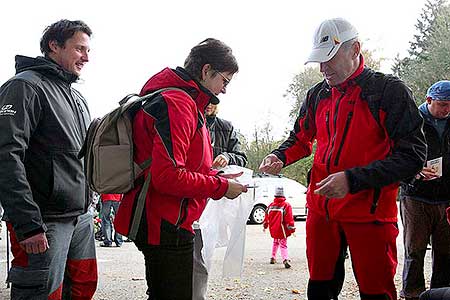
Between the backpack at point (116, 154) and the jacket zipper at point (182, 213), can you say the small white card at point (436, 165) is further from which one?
the backpack at point (116, 154)

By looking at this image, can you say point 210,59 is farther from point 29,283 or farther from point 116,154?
point 29,283

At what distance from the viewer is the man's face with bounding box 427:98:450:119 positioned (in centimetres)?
503

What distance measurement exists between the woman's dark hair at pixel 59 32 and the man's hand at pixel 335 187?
72.1 inches

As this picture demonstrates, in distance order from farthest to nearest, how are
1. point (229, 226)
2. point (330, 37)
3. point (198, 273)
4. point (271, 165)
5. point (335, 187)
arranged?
point (198, 273)
point (229, 226)
point (271, 165)
point (330, 37)
point (335, 187)

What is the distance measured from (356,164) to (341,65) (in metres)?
0.54

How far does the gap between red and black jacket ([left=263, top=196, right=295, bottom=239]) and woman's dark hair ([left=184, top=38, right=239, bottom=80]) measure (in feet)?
19.5

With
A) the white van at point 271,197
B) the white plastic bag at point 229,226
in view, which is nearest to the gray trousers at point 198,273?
the white plastic bag at point 229,226

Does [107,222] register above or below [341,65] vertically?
below

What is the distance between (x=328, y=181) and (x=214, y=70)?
80 cm

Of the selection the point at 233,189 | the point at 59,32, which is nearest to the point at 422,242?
the point at 233,189

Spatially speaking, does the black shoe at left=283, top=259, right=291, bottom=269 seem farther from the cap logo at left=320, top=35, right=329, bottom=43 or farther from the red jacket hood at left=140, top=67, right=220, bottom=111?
the red jacket hood at left=140, top=67, right=220, bottom=111

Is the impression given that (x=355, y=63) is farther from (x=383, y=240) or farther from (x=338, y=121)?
(x=383, y=240)

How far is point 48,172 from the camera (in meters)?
3.26

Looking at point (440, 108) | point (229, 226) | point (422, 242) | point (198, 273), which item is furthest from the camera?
point (422, 242)
